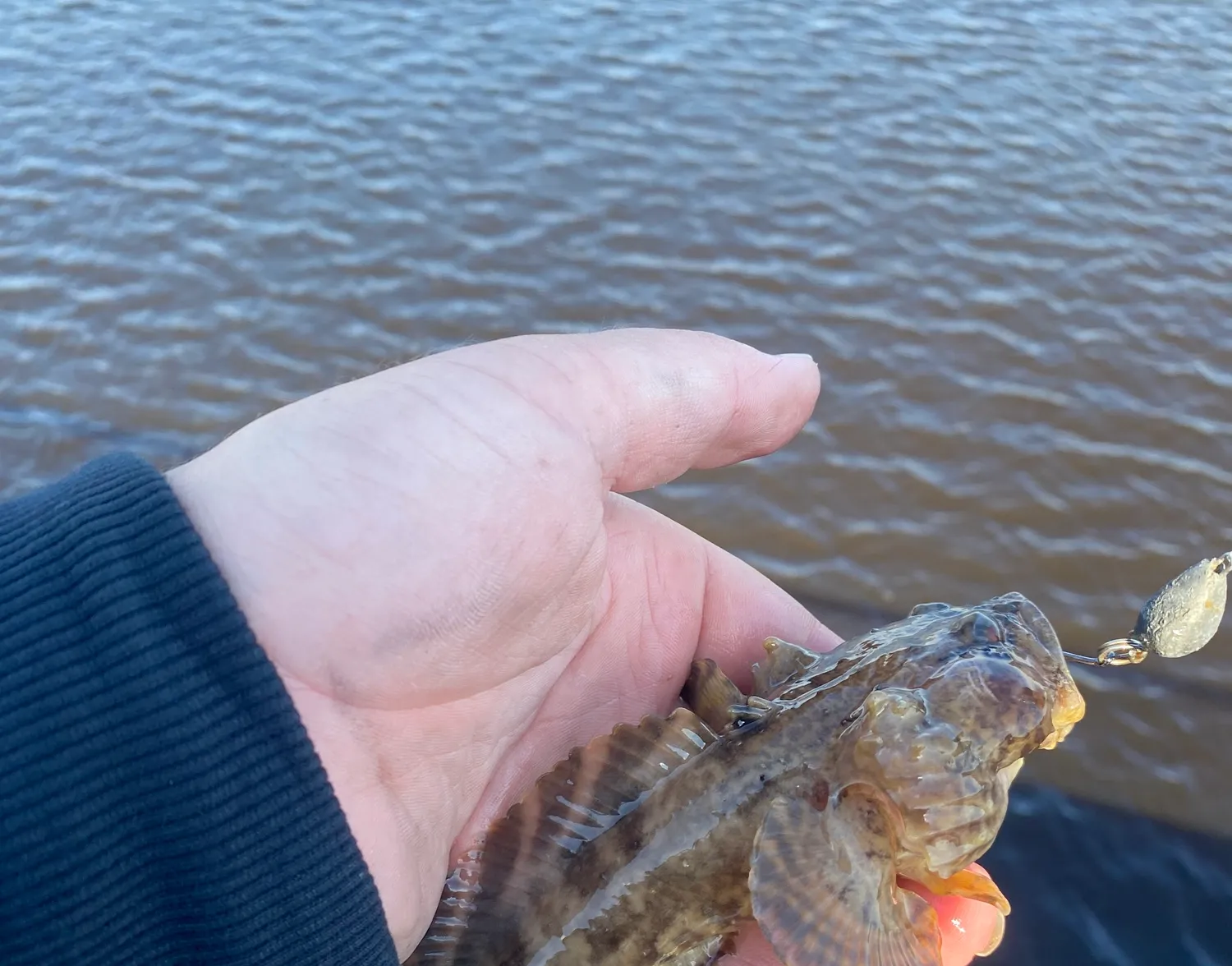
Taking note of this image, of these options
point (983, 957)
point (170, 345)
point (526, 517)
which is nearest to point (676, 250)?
point (170, 345)

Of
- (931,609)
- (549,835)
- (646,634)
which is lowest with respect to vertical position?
(549,835)

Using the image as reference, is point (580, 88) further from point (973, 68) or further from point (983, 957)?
point (983, 957)

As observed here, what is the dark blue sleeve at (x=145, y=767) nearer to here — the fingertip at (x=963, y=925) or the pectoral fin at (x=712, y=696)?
the pectoral fin at (x=712, y=696)

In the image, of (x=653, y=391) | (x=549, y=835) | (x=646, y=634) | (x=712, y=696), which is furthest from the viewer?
(x=646, y=634)

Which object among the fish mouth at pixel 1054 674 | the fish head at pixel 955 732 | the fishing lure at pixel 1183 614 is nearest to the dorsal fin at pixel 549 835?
the fish head at pixel 955 732

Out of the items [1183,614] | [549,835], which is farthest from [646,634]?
[1183,614]

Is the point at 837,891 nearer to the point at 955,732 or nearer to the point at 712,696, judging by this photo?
the point at 955,732

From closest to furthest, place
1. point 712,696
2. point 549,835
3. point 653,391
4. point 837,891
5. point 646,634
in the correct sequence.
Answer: point 837,891 → point 549,835 → point 653,391 → point 712,696 → point 646,634

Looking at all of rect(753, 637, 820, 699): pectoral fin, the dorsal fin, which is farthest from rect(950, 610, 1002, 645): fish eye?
the dorsal fin
